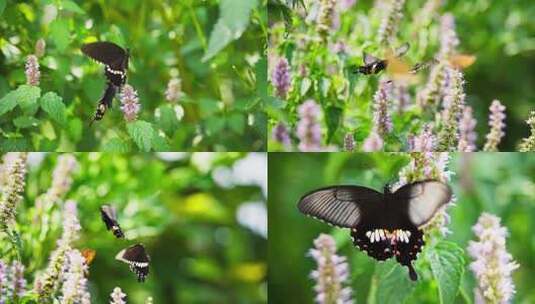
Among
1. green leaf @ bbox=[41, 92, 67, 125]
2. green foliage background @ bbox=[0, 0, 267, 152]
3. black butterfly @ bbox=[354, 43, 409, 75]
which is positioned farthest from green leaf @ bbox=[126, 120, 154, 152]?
black butterfly @ bbox=[354, 43, 409, 75]

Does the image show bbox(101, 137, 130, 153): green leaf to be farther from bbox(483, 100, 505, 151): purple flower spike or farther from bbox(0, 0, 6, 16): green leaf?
bbox(483, 100, 505, 151): purple flower spike

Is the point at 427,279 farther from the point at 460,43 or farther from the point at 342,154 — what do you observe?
the point at 460,43

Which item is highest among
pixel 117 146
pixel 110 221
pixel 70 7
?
pixel 70 7

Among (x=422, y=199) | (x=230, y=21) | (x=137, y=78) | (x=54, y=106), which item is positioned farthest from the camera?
(x=137, y=78)

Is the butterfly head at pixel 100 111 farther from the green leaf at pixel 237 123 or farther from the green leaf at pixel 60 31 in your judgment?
the green leaf at pixel 237 123

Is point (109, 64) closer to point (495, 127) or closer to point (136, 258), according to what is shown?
point (136, 258)

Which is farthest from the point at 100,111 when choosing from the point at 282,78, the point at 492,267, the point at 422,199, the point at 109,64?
the point at 492,267
